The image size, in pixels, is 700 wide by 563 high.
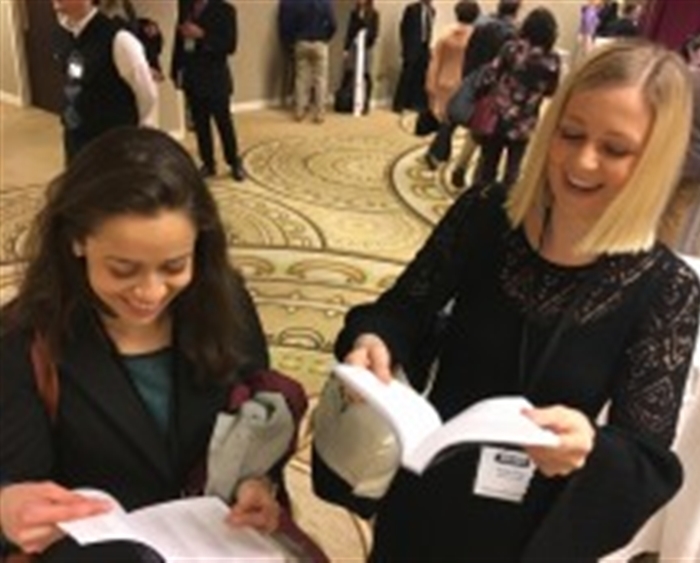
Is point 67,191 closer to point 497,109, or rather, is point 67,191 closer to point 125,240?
point 125,240

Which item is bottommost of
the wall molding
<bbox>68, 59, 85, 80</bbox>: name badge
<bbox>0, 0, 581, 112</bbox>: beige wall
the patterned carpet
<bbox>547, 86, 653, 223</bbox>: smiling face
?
the patterned carpet

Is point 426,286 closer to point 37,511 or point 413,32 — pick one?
point 37,511

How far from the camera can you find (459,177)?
19.2ft

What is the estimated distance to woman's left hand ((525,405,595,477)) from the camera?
1.08 m

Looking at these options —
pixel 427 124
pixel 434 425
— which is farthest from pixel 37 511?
pixel 427 124

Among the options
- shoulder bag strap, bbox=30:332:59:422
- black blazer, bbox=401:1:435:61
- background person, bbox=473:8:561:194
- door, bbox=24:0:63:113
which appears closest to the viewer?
shoulder bag strap, bbox=30:332:59:422

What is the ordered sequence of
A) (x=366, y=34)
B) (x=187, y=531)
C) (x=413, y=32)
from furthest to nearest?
1. (x=413, y=32)
2. (x=366, y=34)
3. (x=187, y=531)

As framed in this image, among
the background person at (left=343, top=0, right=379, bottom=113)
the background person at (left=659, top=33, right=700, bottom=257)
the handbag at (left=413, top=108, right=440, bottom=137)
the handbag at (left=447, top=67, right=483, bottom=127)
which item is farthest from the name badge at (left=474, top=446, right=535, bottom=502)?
the background person at (left=343, top=0, right=379, bottom=113)

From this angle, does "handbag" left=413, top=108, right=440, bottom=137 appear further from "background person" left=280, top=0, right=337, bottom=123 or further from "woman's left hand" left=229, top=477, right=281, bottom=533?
"woman's left hand" left=229, top=477, right=281, bottom=533

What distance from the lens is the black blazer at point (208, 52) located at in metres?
5.19

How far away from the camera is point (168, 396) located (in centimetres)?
139

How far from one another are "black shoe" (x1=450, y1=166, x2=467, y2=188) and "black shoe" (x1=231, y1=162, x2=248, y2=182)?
1.47 m

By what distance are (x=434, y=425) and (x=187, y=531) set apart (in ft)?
1.51

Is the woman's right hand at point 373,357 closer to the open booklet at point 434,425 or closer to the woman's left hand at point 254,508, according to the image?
the open booklet at point 434,425
